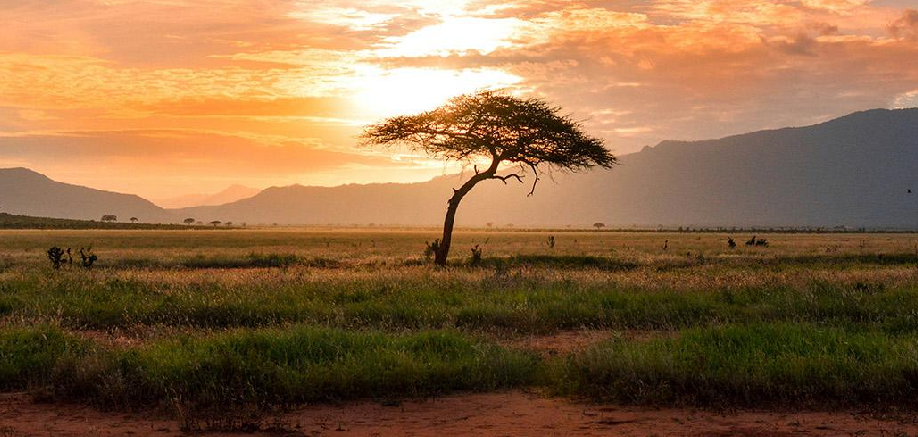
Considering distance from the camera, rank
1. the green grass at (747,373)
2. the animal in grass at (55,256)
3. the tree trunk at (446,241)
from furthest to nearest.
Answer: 1. the tree trunk at (446,241)
2. the animal in grass at (55,256)
3. the green grass at (747,373)

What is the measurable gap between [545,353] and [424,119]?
25.8m


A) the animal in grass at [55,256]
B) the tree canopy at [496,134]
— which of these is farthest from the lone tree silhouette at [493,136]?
the animal in grass at [55,256]

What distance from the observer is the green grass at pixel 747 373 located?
10.2m

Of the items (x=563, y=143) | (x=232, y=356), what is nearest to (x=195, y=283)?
(x=232, y=356)

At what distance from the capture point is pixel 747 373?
10508 mm

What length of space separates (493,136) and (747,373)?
2825 cm

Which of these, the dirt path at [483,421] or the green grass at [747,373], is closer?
the dirt path at [483,421]

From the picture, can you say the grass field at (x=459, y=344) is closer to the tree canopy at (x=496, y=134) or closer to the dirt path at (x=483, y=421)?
the dirt path at (x=483, y=421)

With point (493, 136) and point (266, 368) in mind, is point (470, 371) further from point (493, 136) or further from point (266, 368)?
point (493, 136)

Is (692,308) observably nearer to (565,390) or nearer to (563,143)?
(565,390)

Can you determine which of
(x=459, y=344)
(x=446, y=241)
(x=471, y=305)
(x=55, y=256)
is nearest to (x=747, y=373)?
(x=459, y=344)

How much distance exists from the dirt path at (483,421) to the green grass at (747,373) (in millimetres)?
474

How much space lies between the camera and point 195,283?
77.6 feet

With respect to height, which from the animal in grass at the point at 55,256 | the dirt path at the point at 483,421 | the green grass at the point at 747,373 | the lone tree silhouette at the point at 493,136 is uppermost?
the lone tree silhouette at the point at 493,136
